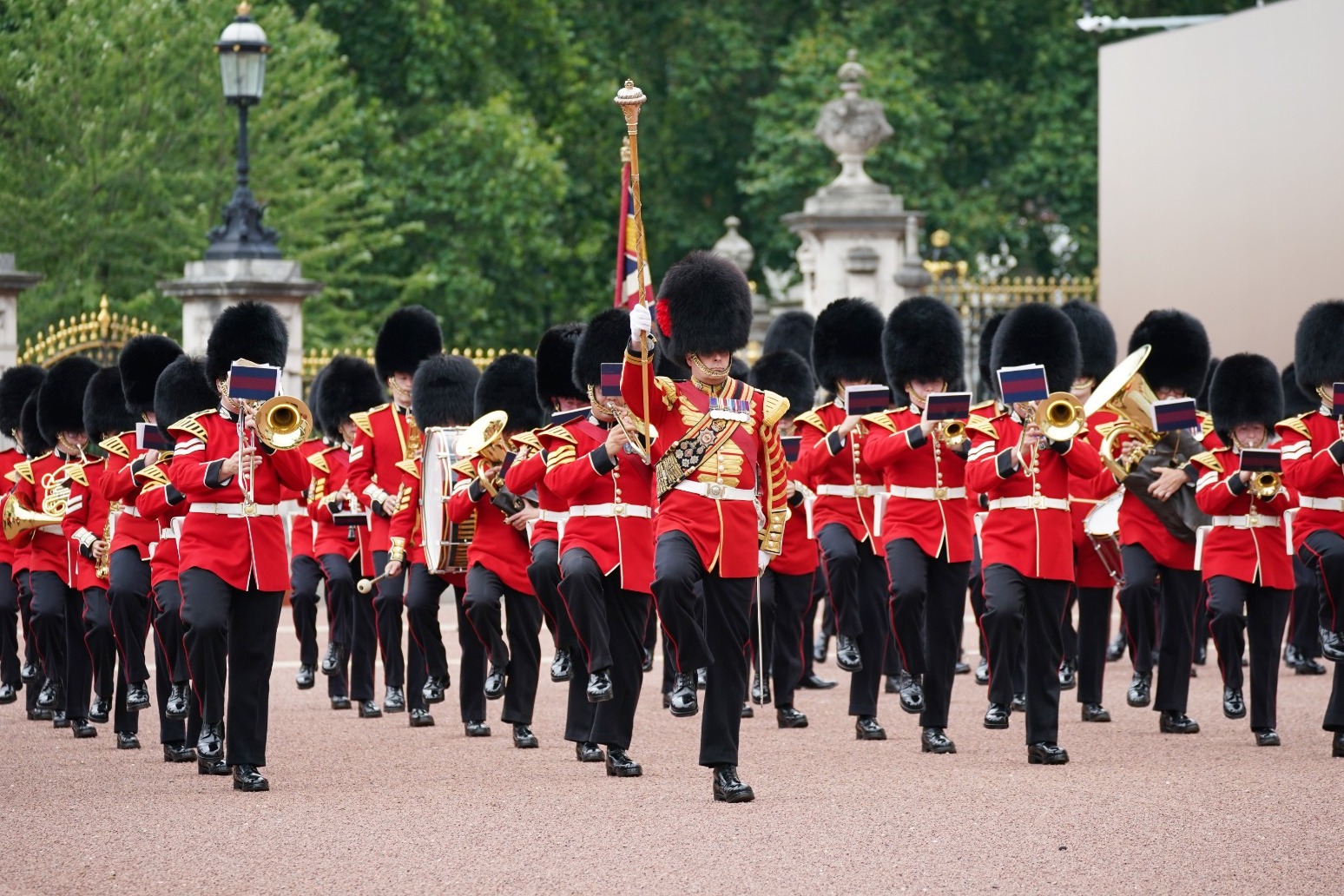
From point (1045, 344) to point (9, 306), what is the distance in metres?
8.58

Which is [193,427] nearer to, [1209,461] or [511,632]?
[511,632]

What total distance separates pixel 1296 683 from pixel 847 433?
325 centimetres

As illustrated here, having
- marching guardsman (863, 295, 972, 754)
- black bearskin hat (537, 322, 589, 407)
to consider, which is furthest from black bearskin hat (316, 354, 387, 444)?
marching guardsman (863, 295, 972, 754)

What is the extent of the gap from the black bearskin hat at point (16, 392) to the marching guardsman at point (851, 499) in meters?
3.68

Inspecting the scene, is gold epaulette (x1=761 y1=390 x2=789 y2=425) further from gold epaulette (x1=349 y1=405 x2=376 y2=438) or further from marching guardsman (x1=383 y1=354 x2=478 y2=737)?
gold epaulette (x1=349 y1=405 x2=376 y2=438)

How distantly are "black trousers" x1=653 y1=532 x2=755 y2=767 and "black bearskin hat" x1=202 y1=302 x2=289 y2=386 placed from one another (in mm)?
1635

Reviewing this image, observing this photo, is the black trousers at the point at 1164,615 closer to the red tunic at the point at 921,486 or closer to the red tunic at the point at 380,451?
the red tunic at the point at 921,486

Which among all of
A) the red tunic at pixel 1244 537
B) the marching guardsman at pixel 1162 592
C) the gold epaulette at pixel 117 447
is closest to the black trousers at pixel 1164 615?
the marching guardsman at pixel 1162 592

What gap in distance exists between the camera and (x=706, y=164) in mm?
31469

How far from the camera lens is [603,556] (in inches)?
332

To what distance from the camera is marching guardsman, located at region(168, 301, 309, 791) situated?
7.97 metres

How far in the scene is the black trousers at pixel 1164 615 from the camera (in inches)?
376

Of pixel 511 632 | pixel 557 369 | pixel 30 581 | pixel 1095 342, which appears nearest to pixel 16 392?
pixel 30 581

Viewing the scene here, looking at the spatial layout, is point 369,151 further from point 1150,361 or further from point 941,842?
point 941,842
